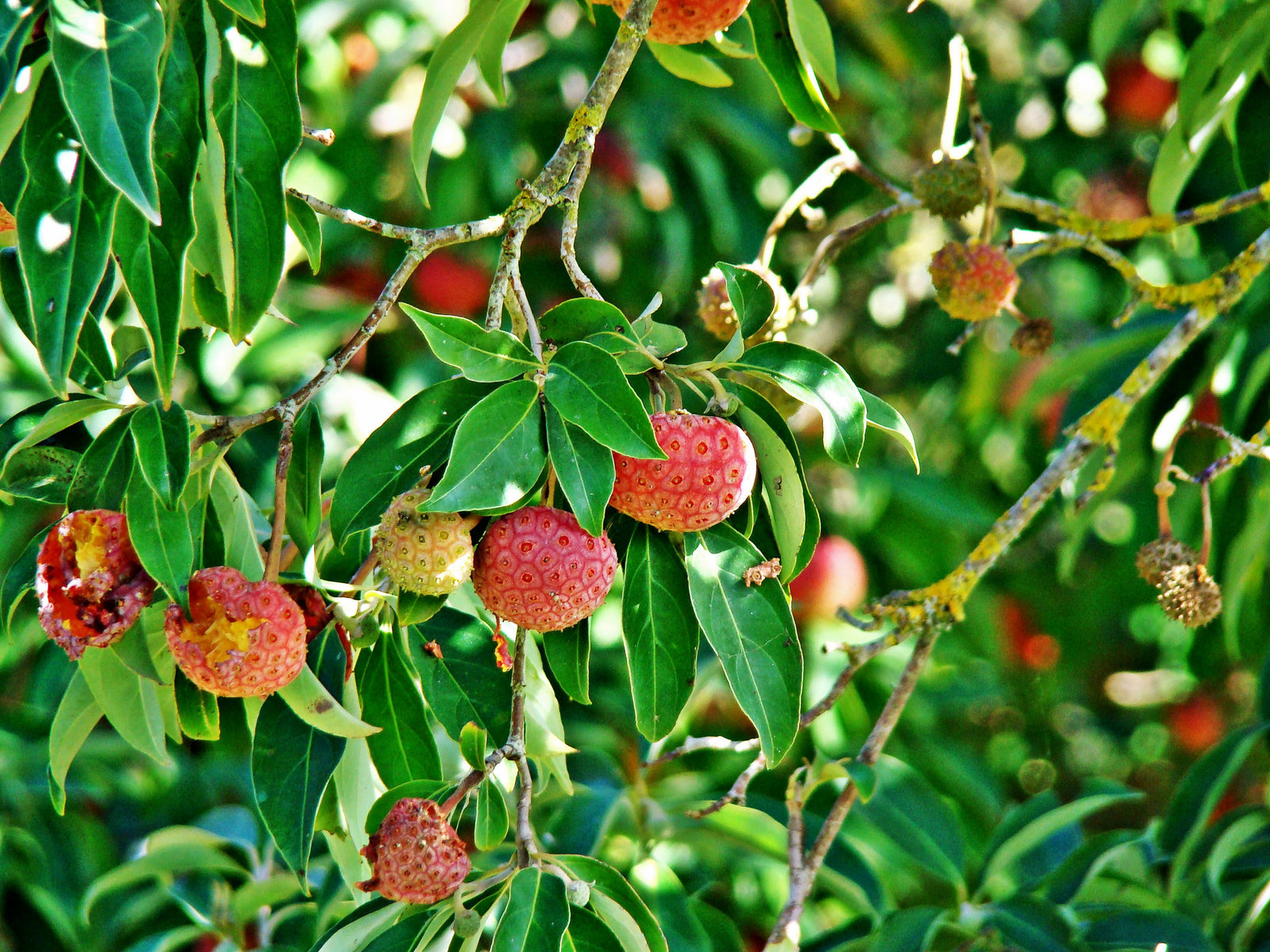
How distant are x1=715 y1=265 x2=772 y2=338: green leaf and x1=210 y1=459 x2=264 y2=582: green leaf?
17.5 inches

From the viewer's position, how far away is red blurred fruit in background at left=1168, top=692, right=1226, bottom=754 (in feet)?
9.87

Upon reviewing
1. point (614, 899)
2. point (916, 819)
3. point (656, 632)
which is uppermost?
point (656, 632)

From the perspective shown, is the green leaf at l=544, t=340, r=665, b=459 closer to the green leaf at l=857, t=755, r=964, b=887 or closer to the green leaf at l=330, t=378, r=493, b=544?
the green leaf at l=330, t=378, r=493, b=544

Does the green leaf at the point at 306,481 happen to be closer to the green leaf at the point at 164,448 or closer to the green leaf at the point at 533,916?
the green leaf at the point at 164,448

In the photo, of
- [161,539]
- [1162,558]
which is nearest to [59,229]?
[161,539]

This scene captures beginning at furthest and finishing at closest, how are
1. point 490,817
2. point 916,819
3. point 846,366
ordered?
1. point 846,366
2. point 916,819
3. point 490,817

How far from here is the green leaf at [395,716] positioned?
39.6 inches

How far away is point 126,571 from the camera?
0.87 meters

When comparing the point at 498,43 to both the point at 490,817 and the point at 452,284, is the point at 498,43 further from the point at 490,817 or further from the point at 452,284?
the point at 452,284

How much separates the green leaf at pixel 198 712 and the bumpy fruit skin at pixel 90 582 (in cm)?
13

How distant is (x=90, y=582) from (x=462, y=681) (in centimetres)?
31

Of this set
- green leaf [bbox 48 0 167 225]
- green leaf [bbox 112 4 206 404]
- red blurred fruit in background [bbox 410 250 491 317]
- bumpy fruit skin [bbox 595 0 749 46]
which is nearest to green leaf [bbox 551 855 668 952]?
green leaf [bbox 112 4 206 404]

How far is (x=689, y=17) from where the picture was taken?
3.48ft

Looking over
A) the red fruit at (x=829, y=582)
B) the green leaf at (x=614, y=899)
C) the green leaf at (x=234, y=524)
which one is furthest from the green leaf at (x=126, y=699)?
the red fruit at (x=829, y=582)
